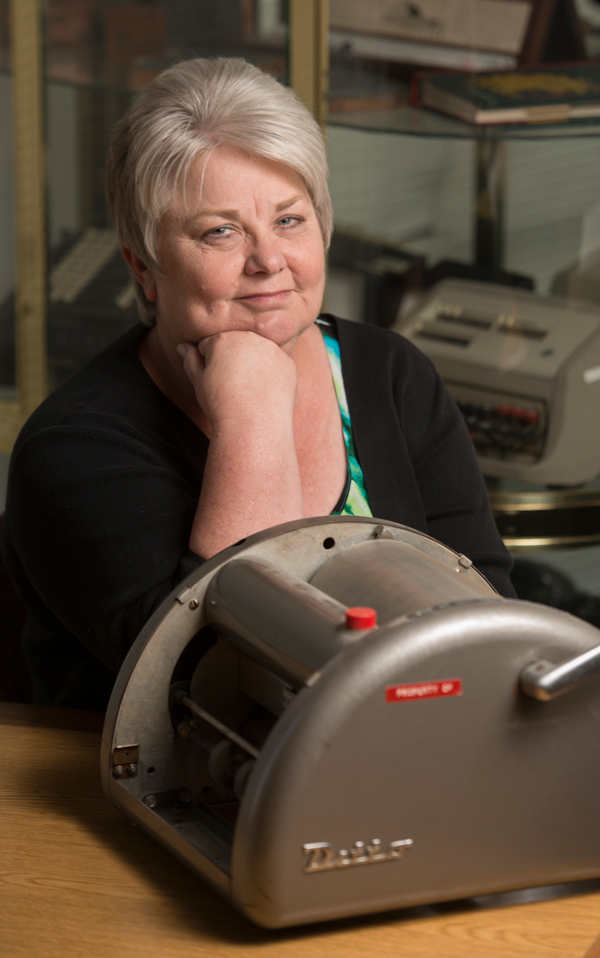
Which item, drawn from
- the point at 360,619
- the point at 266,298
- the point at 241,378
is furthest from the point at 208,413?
the point at 360,619

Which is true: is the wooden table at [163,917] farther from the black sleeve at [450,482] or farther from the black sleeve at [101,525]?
the black sleeve at [450,482]

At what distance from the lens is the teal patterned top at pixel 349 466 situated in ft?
4.14

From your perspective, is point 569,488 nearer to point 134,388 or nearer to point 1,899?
point 134,388

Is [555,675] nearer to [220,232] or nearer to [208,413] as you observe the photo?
[208,413]

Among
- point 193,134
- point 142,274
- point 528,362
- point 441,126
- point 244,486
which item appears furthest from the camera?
point 441,126

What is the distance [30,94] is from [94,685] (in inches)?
79.0

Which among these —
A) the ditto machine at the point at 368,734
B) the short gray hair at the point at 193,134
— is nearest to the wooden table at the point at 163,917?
the ditto machine at the point at 368,734

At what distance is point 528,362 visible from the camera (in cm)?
240

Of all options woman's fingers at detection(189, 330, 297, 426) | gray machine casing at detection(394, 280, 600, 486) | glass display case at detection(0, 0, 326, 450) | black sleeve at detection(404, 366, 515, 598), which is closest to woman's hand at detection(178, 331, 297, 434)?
woman's fingers at detection(189, 330, 297, 426)

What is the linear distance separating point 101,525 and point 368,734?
0.46 meters

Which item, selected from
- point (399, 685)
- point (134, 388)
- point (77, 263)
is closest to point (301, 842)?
point (399, 685)

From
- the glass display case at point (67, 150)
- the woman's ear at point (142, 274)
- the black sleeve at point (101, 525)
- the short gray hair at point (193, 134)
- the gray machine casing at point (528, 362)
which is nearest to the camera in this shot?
the black sleeve at point (101, 525)

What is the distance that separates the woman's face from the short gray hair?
0.05 feet

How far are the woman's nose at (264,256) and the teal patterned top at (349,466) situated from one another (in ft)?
0.73
